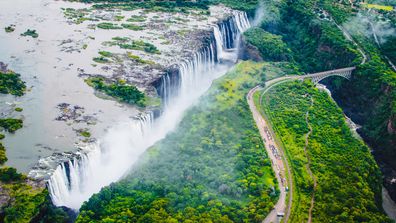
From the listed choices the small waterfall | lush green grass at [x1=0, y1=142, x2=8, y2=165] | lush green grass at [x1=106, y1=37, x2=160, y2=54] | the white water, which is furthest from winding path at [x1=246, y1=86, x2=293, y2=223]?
lush green grass at [x1=0, y1=142, x2=8, y2=165]

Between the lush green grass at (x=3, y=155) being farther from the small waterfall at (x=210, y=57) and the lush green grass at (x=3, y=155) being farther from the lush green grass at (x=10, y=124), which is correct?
the small waterfall at (x=210, y=57)

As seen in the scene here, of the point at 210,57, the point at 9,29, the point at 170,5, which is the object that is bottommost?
the point at 210,57

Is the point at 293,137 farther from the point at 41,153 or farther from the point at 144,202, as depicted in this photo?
the point at 41,153

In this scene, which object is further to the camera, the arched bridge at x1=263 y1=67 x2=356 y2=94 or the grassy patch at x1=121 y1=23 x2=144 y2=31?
the grassy patch at x1=121 y1=23 x2=144 y2=31

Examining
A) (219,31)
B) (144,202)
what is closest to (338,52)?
(219,31)

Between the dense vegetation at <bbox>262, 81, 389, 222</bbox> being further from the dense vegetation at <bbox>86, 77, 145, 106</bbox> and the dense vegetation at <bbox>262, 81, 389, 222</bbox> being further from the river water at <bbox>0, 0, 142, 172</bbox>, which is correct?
the river water at <bbox>0, 0, 142, 172</bbox>

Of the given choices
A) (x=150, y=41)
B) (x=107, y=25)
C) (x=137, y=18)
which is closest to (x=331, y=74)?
(x=150, y=41)

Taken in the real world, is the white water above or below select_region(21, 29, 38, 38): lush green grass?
below

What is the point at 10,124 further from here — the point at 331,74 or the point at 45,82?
the point at 331,74
